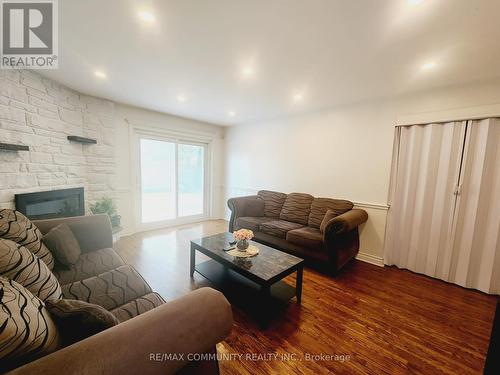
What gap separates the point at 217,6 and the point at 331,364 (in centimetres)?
249

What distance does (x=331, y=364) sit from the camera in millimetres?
1392

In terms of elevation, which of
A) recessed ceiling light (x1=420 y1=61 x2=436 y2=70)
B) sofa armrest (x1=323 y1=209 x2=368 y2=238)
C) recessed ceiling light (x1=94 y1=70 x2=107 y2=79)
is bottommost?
sofa armrest (x1=323 y1=209 x2=368 y2=238)

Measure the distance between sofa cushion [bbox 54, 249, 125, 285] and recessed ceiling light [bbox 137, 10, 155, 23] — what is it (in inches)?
75.8

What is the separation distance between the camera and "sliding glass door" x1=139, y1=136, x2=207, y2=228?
4035mm

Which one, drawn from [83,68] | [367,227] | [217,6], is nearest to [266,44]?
[217,6]

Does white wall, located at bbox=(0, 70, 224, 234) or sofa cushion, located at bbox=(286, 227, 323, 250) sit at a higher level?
white wall, located at bbox=(0, 70, 224, 234)

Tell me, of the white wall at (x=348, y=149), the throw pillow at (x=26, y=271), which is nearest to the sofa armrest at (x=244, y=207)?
the white wall at (x=348, y=149)

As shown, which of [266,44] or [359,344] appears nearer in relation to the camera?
[359,344]

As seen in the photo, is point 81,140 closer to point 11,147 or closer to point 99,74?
point 11,147

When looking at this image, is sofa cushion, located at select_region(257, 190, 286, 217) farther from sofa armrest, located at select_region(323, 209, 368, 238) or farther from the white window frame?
the white window frame

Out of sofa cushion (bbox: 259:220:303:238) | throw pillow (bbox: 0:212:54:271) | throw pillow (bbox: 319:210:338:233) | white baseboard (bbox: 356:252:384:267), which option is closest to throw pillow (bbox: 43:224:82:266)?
throw pillow (bbox: 0:212:54:271)

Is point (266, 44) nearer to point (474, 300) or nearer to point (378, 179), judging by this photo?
point (378, 179)

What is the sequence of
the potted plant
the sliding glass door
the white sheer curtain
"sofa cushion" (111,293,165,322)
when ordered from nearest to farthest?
"sofa cushion" (111,293,165,322)
the white sheer curtain
the potted plant
the sliding glass door

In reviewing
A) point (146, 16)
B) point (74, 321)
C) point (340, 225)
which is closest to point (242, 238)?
point (340, 225)
